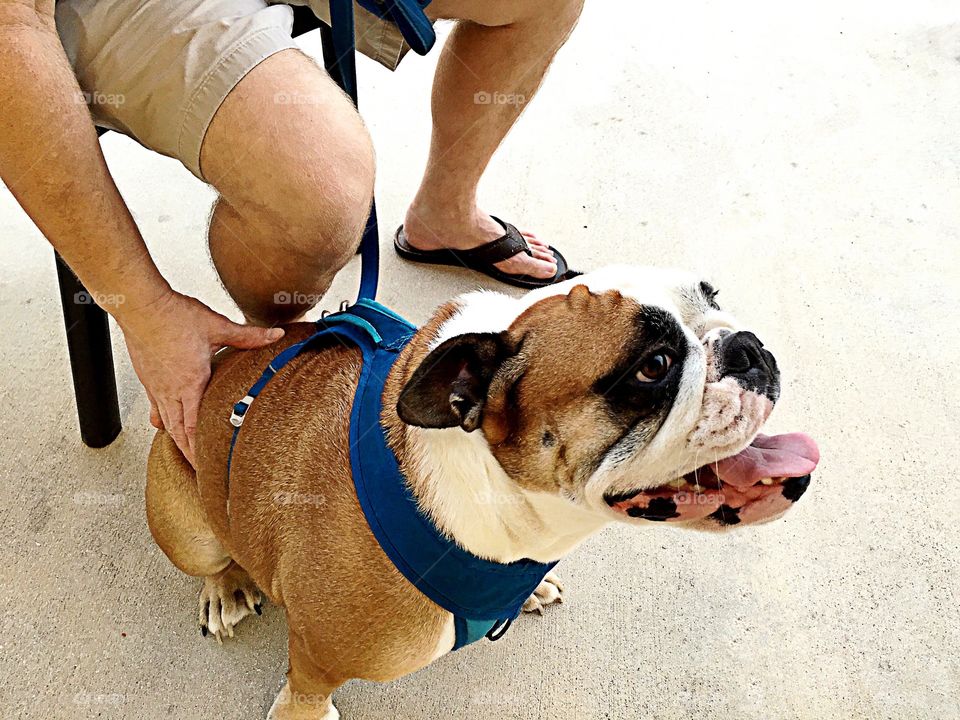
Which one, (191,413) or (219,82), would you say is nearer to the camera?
(219,82)

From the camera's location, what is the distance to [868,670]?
212 centimetres

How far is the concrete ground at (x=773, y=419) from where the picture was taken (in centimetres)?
209

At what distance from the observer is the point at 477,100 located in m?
2.58

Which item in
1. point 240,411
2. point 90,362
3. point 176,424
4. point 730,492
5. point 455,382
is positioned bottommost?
point 90,362

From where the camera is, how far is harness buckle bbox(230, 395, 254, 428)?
1735mm

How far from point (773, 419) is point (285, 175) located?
1666 mm

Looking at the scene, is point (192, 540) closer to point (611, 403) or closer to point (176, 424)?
point (176, 424)

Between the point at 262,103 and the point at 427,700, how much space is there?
4.63 feet

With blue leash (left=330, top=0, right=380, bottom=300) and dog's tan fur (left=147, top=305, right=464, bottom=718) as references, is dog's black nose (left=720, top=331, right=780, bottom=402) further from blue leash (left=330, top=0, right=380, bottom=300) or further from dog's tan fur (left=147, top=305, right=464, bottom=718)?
blue leash (left=330, top=0, right=380, bottom=300)

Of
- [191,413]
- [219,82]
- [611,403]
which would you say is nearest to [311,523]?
[191,413]

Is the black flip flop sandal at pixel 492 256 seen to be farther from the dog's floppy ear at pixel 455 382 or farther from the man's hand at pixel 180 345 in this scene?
the dog's floppy ear at pixel 455 382

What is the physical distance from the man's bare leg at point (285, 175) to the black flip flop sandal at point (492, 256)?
39.7 inches

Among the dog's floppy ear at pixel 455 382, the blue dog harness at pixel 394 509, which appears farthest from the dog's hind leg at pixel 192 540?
the dog's floppy ear at pixel 455 382

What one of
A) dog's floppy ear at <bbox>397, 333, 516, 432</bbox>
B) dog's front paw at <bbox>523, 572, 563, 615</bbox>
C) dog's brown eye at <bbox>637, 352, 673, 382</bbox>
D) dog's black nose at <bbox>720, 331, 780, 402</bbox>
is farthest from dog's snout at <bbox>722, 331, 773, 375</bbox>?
dog's front paw at <bbox>523, 572, 563, 615</bbox>
